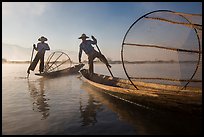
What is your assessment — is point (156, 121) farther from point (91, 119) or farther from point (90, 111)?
point (90, 111)

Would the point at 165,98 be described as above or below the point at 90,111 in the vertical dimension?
above

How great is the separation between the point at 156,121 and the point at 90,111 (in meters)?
2.23

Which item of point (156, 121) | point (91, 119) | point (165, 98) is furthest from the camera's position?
point (91, 119)

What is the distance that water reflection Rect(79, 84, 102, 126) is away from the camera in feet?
19.7

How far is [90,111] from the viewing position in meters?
7.06

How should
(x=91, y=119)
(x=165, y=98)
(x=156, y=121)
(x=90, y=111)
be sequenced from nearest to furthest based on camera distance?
(x=156, y=121) → (x=165, y=98) → (x=91, y=119) → (x=90, y=111)

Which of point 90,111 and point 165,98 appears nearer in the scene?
point 165,98

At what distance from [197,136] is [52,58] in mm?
18066

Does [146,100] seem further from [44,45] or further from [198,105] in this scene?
[44,45]

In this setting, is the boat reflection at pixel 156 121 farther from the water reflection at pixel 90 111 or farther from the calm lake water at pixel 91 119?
the water reflection at pixel 90 111

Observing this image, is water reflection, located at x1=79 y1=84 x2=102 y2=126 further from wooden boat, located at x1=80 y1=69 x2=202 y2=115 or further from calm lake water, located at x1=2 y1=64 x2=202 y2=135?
wooden boat, located at x1=80 y1=69 x2=202 y2=115

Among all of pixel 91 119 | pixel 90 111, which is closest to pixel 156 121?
pixel 91 119

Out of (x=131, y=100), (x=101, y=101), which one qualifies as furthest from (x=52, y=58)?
(x=131, y=100)

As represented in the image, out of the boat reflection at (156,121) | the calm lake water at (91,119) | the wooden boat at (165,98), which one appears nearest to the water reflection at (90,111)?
the calm lake water at (91,119)
